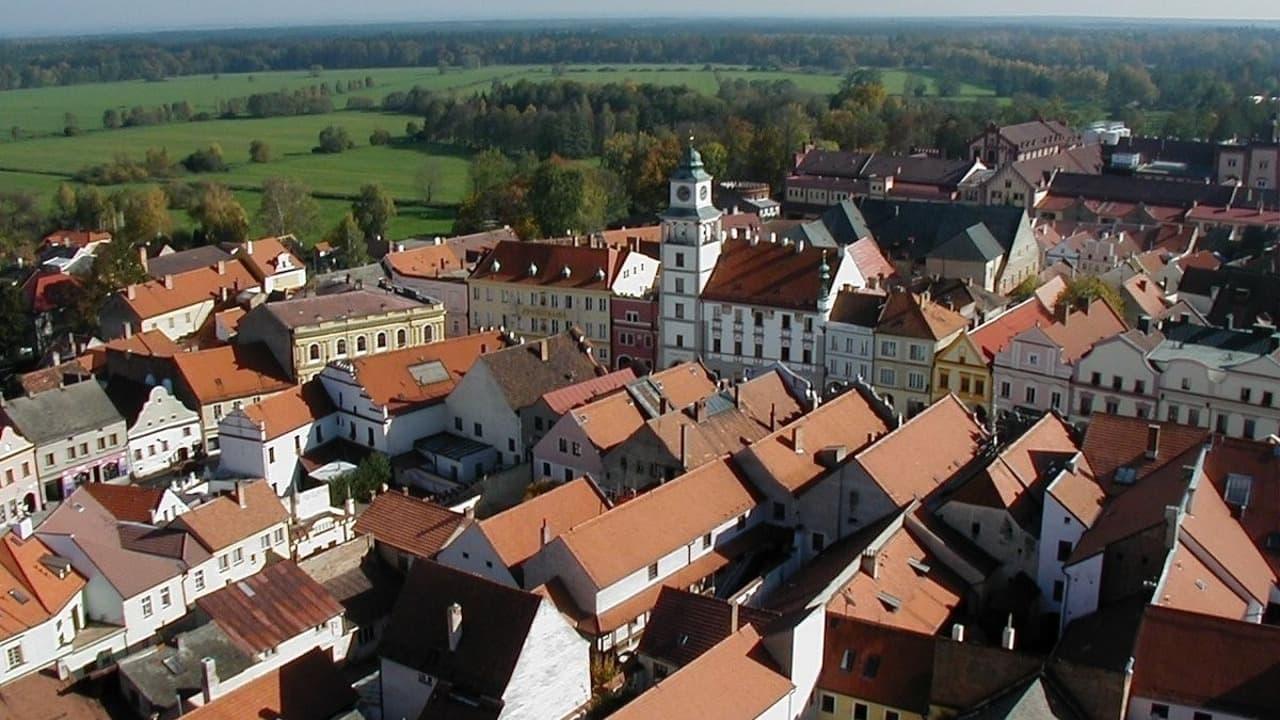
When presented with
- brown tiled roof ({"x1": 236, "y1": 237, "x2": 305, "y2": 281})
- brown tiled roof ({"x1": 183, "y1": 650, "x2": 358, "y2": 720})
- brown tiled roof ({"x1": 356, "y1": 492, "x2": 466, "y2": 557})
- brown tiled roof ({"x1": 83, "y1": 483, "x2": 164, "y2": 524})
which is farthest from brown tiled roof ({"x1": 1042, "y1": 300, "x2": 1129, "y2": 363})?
brown tiled roof ({"x1": 236, "y1": 237, "x2": 305, "y2": 281})

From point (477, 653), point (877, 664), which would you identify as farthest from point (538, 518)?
point (877, 664)

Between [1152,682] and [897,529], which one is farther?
[897,529]

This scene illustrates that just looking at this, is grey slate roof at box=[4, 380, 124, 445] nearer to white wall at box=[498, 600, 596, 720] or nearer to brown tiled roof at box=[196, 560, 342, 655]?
brown tiled roof at box=[196, 560, 342, 655]

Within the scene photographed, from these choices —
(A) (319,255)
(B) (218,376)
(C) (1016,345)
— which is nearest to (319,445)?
(B) (218,376)

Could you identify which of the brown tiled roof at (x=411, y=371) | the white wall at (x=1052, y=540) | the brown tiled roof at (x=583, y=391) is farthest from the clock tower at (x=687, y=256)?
the white wall at (x=1052, y=540)

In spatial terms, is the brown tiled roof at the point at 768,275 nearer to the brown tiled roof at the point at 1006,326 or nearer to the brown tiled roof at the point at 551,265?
the brown tiled roof at the point at 551,265

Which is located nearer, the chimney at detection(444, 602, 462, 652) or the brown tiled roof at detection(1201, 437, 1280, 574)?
the chimney at detection(444, 602, 462, 652)

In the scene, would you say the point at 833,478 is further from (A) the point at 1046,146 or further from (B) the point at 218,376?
(A) the point at 1046,146
